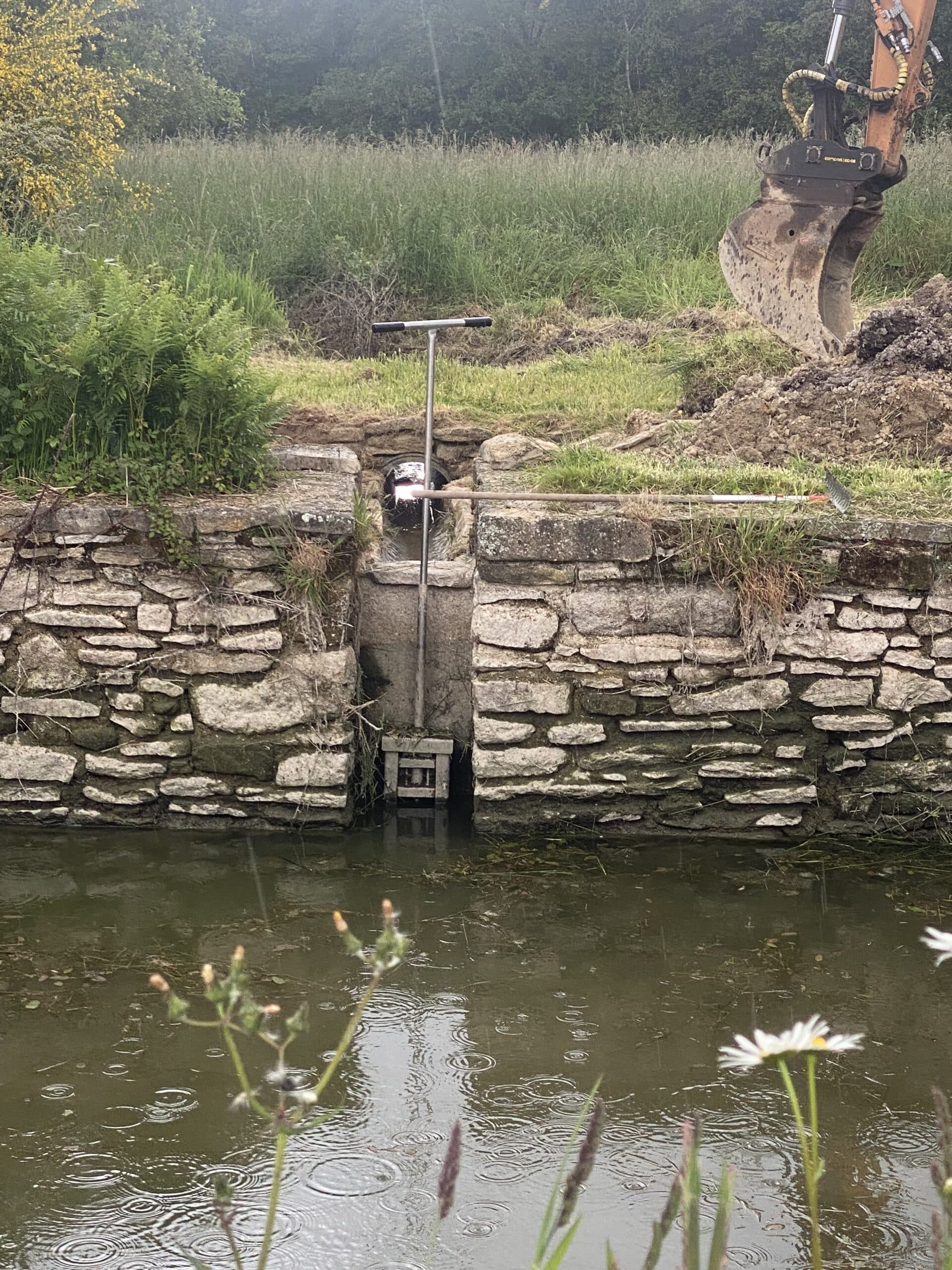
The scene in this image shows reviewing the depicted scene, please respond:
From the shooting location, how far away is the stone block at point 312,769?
5.15 meters

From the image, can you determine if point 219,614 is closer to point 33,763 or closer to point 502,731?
point 33,763

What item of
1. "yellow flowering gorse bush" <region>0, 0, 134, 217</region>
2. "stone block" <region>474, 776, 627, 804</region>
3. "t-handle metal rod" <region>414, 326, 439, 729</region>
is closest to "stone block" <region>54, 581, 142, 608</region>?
"t-handle metal rod" <region>414, 326, 439, 729</region>

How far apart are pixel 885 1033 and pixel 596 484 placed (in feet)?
8.43

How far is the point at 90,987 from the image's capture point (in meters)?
3.91

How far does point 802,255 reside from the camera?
7156 mm

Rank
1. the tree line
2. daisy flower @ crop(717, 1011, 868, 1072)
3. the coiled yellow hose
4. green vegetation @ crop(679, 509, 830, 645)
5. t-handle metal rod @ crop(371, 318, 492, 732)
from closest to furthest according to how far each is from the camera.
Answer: daisy flower @ crop(717, 1011, 868, 1072) → green vegetation @ crop(679, 509, 830, 645) → t-handle metal rod @ crop(371, 318, 492, 732) → the coiled yellow hose → the tree line

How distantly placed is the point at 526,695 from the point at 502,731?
6.8 inches

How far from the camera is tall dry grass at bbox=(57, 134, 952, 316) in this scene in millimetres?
10148

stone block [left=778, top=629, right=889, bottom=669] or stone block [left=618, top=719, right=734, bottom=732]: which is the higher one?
stone block [left=778, top=629, right=889, bottom=669]

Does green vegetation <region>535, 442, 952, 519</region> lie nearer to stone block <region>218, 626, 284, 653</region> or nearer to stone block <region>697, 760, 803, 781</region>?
stone block <region>697, 760, 803, 781</region>

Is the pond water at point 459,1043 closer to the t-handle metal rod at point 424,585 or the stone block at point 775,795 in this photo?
the stone block at point 775,795

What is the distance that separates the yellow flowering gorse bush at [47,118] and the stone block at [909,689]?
7.75 meters

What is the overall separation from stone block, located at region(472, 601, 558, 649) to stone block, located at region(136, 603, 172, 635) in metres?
1.24

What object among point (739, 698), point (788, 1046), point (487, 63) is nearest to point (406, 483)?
point (739, 698)
